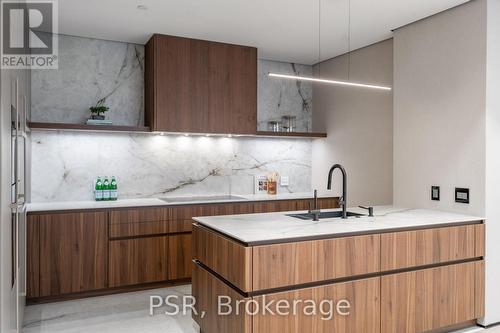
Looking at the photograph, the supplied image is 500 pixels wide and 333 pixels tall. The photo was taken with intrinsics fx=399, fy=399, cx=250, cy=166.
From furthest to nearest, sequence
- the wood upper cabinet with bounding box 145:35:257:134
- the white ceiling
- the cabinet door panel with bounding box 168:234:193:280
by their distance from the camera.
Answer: the wood upper cabinet with bounding box 145:35:257:134 < the cabinet door panel with bounding box 168:234:193:280 < the white ceiling

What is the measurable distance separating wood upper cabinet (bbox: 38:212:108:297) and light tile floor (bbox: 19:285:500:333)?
0.52ft

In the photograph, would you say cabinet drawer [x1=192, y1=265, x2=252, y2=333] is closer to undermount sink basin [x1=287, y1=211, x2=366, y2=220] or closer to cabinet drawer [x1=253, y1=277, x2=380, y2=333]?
cabinet drawer [x1=253, y1=277, x2=380, y2=333]

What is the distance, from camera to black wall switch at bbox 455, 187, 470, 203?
11.0ft

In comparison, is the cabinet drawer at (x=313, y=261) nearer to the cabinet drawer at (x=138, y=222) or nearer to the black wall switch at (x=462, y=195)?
the black wall switch at (x=462, y=195)

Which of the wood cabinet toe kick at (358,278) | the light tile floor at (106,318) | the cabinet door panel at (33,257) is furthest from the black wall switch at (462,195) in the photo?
the cabinet door panel at (33,257)

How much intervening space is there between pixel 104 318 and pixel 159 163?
189 cm

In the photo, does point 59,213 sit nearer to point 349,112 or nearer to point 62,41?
point 62,41

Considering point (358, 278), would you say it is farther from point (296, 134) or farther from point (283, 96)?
point (283, 96)

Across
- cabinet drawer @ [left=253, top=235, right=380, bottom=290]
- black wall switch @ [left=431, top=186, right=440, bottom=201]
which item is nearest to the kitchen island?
cabinet drawer @ [left=253, top=235, right=380, bottom=290]

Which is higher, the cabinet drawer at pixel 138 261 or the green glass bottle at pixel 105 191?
the green glass bottle at pixel 105 191

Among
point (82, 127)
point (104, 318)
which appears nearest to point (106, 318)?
point (104, 318)

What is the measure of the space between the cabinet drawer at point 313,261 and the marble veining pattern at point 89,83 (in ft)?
9.58
